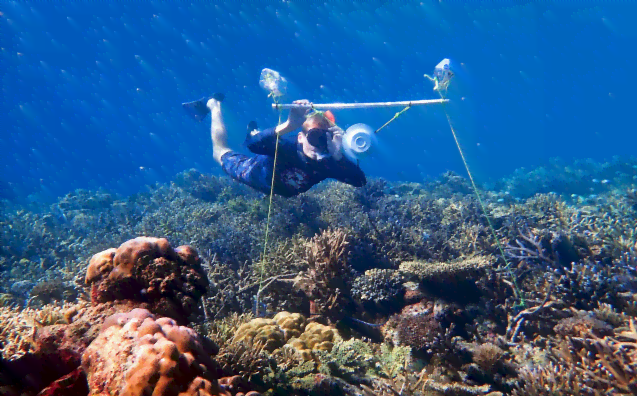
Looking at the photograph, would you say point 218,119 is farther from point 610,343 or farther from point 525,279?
point 610,343

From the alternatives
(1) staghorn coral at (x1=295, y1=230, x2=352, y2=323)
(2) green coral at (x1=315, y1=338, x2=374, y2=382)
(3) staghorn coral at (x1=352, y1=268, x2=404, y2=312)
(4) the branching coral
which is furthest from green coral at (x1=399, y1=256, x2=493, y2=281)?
(2) green coral at (x1=315, y1=338, x2=374, y2=382)

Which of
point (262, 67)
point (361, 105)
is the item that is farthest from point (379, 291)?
point (262, 67)

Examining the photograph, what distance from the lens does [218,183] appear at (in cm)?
1416

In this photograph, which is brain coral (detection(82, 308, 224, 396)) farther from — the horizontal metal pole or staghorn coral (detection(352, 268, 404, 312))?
the horizontal metal pole

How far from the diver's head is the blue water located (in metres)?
0.79

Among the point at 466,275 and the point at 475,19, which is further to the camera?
the point at 475,19

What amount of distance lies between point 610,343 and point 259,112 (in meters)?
55.2

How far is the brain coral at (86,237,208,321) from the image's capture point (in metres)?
3.10

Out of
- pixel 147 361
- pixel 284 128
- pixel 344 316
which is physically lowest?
pixel 147 361

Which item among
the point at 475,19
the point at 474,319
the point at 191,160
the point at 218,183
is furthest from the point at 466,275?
the point at 191,160

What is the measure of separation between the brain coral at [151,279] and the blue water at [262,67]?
3.31m

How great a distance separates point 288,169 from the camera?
19.9 feet

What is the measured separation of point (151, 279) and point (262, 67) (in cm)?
4640

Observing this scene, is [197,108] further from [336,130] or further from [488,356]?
[488,356]
